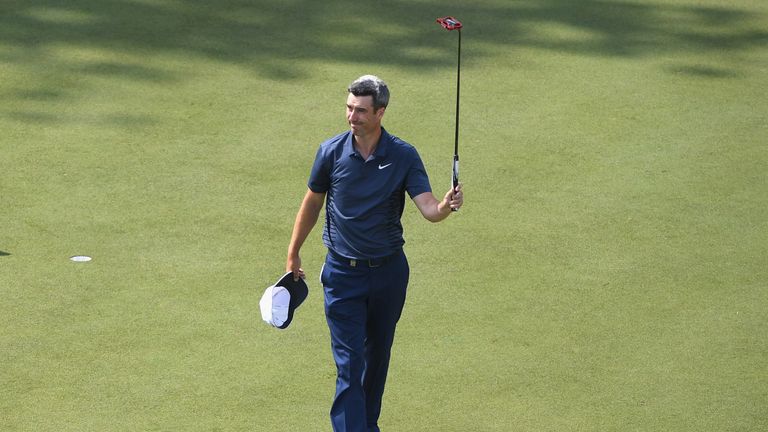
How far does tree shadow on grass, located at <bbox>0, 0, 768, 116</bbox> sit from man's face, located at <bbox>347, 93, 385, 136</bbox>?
5.34 metres

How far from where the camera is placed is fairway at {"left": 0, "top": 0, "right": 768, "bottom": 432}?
23.1ft

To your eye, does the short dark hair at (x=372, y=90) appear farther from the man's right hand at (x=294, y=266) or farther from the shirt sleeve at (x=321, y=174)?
the man's right hand at (x=294, y=266)

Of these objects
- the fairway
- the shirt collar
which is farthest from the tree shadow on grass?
the shirt collar

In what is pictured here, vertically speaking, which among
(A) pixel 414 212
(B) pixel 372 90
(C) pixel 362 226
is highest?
(B) pixel 372 90

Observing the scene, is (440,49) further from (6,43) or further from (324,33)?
(6,43)

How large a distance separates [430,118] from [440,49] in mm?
1679

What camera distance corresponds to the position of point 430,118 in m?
10.7

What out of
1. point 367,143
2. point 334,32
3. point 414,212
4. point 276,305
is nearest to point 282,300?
point 276,305

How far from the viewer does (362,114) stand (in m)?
6.10

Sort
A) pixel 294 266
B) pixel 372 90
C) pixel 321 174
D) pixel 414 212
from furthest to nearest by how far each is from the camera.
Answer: pixel 414 212 < pixel 294 266 < pixel 321 174 < pixel 372 90

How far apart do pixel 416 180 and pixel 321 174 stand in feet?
1.51

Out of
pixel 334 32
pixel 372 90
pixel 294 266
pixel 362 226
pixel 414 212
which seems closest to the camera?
pixel 372 90

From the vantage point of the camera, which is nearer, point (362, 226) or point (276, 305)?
point (362, 226)

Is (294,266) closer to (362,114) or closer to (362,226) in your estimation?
(362,226)
